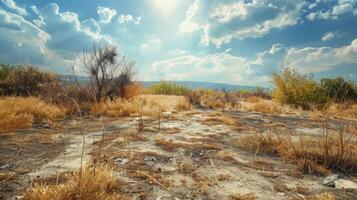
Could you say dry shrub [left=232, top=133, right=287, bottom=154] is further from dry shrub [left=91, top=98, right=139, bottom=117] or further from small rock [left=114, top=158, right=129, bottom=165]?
dry shrub [left=91, top=98, right=139, bottom=117]

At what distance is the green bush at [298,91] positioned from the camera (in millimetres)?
14159

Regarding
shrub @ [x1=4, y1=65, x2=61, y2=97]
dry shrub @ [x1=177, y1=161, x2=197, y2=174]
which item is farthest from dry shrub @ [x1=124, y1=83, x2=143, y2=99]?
dry shrub @ [x1=177, y1=161, x2=197, y2=174]

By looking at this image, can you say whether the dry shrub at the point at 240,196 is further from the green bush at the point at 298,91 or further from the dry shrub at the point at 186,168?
the green bush at the point at 298,91

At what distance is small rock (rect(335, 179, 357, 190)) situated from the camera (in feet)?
11.5

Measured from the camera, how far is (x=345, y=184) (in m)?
3.58

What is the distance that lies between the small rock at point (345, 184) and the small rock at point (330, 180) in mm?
46

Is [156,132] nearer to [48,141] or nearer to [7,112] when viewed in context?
[48,141]

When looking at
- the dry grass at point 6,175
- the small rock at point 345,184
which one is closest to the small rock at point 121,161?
the dry grass at point 6,175

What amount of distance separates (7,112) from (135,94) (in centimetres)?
804

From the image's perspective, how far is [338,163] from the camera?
433cm

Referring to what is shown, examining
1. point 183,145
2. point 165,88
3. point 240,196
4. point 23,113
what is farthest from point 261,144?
point 165,88

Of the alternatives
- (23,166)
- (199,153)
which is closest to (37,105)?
(23,166)

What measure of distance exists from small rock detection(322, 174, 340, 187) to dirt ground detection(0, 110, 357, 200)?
78 millimetres

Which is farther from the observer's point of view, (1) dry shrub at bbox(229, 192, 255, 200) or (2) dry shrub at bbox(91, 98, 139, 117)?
(2) dry shrub at bbox(91, 98, 139, 117)
